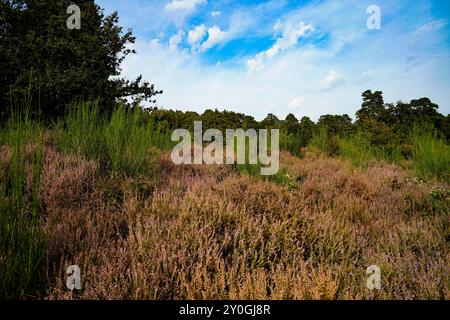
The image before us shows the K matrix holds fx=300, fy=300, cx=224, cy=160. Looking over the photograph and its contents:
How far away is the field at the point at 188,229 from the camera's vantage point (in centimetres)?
201

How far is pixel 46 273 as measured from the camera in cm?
209

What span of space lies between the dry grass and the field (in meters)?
0.02

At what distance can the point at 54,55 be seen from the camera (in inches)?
330

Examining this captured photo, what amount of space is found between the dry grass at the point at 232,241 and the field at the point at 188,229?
2cm

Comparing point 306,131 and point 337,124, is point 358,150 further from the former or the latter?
point 337,124

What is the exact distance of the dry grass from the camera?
6.81 ft

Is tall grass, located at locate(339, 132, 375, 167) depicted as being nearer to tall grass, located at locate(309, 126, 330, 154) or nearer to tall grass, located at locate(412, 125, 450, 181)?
tall grass, located at locate(309, 126, 330, 154)

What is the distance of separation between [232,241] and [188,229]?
18.0 inches

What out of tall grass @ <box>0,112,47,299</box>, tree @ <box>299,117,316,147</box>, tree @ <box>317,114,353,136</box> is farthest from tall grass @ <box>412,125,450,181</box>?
tall grass @ <box>0,112,47,299</box>

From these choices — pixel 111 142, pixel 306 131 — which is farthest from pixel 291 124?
pixel 111 142

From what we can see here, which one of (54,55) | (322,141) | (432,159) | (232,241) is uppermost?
(54,55)

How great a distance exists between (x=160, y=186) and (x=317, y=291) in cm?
287

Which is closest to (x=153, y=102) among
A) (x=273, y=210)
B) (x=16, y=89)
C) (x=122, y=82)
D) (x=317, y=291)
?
(x=122, y=82)

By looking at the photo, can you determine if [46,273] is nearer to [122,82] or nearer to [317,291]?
[317,291]
